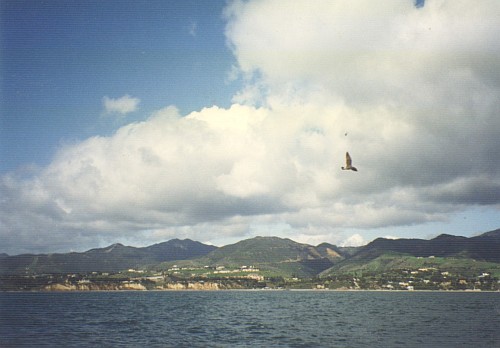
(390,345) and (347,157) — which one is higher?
(347,157)

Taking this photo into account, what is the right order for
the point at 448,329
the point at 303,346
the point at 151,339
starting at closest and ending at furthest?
the point at 303,346, the point at 151,339, the point at 448,329

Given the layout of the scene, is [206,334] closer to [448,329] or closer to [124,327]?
[124,327]

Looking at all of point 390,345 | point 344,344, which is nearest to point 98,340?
point 344,344

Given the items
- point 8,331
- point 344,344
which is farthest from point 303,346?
point 8,331

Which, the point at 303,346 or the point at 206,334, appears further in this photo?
the point at 206,334

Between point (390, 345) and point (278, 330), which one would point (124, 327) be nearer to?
point (278, 330)

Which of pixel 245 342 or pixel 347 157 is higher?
pixel 347 157

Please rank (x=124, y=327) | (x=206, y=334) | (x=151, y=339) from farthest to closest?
1. (x=124, y=327)
2. (x=206, y=334)
3. (x=151, y=339)

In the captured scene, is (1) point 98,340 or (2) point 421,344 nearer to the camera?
(2) point 421,344

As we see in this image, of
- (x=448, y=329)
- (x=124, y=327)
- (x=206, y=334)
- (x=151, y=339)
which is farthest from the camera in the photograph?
(x=124, y=327)
